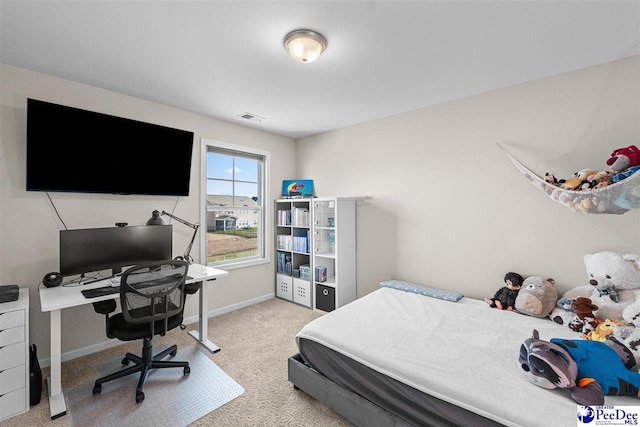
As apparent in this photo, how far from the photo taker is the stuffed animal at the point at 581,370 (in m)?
1.25

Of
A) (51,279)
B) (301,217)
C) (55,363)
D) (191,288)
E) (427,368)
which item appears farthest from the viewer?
(301,217)

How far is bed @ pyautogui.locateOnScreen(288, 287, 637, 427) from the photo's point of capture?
4.10ft

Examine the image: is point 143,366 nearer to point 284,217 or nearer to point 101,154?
point 101,154

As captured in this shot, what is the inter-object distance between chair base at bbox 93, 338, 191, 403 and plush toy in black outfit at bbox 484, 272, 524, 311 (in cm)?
274

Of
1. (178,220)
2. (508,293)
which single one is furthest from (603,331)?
(178,220)

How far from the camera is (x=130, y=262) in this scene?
2.53 m

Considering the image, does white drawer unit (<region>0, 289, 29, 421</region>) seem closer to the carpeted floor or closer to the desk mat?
the carpeted floor

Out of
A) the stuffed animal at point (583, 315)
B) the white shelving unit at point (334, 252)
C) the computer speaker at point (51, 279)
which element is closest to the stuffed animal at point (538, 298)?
the stuffed animal at point (583, 315)

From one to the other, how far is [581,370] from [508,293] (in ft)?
3.60

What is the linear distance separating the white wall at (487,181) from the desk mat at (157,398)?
2.08m

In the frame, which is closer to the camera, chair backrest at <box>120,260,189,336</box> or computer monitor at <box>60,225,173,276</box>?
chair backrest at <box>120,260,189,336</box>

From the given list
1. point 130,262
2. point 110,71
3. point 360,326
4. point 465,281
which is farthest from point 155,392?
point 465,281

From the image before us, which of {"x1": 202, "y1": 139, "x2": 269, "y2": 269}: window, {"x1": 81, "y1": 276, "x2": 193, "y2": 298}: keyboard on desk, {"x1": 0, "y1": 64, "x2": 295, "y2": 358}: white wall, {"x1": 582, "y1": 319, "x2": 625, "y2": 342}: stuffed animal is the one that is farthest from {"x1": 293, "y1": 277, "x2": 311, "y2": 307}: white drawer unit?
{"x1": 582, "y1": 319, "x2": 625, "y2": 342}: stuffed animal

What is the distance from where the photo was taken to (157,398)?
1915 millimetres
